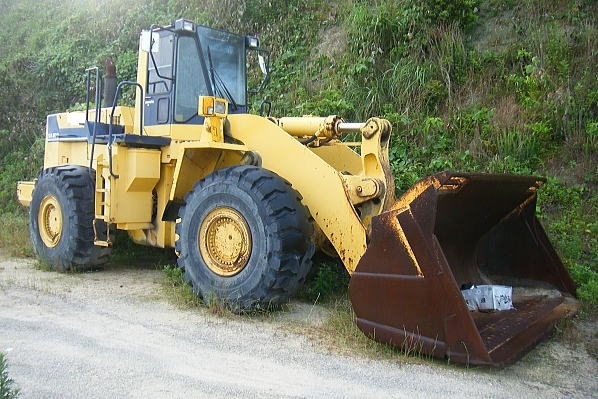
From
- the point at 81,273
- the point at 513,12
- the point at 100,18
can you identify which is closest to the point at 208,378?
the point at 81,273

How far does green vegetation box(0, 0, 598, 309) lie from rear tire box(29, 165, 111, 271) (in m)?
1.35

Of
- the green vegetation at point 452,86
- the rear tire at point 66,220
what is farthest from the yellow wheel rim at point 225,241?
the rear tire at point 66,220

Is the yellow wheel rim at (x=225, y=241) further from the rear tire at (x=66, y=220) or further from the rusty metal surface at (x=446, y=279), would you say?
the rear tire at (x=66, y=220)

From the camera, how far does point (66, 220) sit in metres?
6.94

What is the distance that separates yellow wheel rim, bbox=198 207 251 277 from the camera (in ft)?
17.2

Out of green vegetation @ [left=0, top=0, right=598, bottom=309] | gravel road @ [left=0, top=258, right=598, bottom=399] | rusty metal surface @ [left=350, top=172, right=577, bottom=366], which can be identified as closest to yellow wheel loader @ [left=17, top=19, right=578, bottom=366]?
rusty metal surface @ [left=350, top=172, right=577, bottom=366]

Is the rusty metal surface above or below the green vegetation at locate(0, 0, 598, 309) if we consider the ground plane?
below

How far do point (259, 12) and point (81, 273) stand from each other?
7886 mm

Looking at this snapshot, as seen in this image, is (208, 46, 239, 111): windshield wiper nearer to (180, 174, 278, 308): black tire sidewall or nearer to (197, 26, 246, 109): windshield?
(197, 26, 246, 109): windshield

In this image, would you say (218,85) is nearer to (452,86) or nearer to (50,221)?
(50,221)

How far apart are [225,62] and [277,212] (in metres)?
2.73

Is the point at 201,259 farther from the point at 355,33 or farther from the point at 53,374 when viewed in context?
the point at 355,33

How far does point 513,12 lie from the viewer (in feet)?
33.1

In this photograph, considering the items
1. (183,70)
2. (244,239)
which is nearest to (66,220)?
(183,70)
